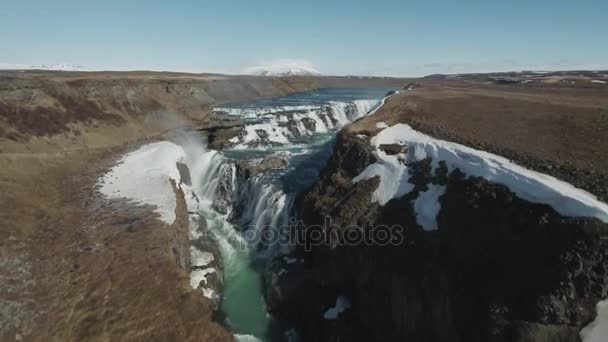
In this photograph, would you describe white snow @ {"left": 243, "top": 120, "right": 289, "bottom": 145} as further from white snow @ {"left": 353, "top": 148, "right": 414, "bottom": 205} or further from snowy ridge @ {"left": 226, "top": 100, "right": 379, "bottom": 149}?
white snow @ {"left": 353, "top": 148, "right": 414, "bottom": 205}

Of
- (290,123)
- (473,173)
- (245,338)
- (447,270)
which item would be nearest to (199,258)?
(245,338)

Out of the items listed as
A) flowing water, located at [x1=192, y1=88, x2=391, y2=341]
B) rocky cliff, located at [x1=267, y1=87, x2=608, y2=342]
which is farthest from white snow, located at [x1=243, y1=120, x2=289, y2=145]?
rocky cliff, located at [x1=267, y1=87, x2=608, y2=342]

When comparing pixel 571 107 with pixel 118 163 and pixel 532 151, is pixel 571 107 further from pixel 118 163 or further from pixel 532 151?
pixel 118 163

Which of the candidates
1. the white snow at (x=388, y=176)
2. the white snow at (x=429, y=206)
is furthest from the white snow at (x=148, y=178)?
the white snow at (x=429, y=206)

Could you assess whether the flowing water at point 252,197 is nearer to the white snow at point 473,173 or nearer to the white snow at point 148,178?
the white snow at point 148,178

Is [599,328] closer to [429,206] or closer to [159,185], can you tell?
[429,206]
